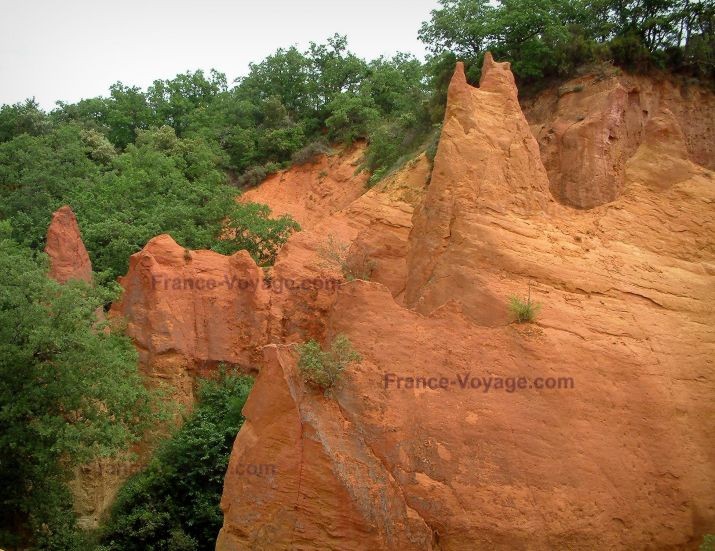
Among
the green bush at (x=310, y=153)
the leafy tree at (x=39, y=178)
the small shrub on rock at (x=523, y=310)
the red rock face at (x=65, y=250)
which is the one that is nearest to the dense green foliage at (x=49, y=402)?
the red rock face at (x=65, y=250)

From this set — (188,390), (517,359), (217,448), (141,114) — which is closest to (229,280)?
(188,390)

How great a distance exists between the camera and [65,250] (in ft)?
60.2

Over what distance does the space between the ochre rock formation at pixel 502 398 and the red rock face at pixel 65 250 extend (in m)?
8.57

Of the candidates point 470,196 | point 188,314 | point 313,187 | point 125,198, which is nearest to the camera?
point 470,196

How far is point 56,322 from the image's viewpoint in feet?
48.1

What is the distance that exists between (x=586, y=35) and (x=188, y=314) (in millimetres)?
13285

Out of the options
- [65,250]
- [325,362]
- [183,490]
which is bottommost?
[183,490]

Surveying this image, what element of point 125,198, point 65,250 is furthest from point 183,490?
point 125,198

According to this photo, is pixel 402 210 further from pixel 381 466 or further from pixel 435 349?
pixel 381 466

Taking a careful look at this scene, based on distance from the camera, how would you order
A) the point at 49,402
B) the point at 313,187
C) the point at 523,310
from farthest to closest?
the point at 313,187 → the point at 49,402 → the point at 523,310

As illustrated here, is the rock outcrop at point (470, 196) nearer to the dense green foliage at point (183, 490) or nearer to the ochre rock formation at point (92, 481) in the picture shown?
the dense green foliage at point (183, 490)

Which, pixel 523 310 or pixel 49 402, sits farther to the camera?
pixel 49 402

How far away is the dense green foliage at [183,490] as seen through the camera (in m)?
14.6

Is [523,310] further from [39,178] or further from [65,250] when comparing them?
[39,178]
